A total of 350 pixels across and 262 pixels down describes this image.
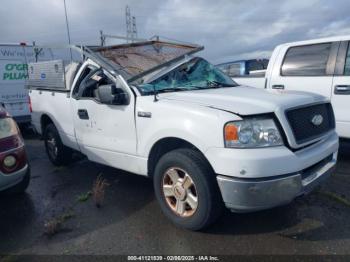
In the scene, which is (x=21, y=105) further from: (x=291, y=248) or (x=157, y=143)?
(x=291, y=248)

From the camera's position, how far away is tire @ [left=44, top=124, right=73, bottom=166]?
18.0ft

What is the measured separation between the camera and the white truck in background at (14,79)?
8.65 m

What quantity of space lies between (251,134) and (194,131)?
51 centimetres

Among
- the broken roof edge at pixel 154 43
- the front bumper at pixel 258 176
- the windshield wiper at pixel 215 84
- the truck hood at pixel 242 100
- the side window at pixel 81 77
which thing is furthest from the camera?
the side window at pixel 81 77

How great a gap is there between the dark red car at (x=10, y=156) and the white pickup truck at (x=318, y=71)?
13.6 feet

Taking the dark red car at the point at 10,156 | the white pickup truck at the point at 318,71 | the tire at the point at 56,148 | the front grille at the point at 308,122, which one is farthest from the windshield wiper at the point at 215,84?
the tire at the point at 56,148

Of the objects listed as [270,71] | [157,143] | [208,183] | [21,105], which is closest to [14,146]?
[157,143]

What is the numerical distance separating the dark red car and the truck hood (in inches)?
75.1

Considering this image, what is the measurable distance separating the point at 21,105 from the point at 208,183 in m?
7.48

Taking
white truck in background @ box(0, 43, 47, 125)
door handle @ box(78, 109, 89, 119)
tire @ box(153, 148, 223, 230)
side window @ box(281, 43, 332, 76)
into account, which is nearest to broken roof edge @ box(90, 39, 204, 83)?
door handle @ box(78, 109, 89, 119)

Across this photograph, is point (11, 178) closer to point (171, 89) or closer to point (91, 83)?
point (91, 83)

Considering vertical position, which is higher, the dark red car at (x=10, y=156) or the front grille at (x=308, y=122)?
the front grille at (x=308, y=122)

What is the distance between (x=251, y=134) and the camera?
2830mm

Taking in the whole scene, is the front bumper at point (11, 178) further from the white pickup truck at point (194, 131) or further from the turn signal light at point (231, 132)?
the turn signal light at point (231, 132)
